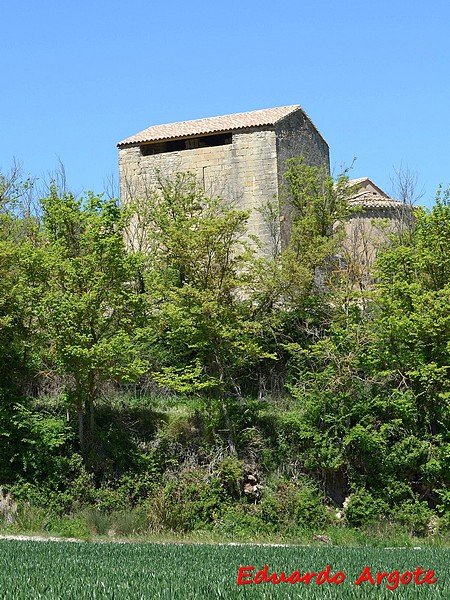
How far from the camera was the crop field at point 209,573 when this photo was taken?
9219 millimetres

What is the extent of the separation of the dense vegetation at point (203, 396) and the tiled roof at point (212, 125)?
30.9 feet

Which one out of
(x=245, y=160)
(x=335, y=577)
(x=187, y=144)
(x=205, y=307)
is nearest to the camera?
(x=335, y=577)

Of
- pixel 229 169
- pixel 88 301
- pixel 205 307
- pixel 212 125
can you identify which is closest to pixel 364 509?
pixel 205 307

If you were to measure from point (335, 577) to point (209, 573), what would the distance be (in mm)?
1718

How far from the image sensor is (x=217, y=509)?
2336 centimetres

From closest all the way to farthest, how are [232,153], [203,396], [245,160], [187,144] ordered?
A: [203,396] → [245,160] → [232,153] → [187,144]

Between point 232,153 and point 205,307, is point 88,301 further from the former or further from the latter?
point 232,153

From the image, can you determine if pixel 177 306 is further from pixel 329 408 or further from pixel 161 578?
pixel 161 578

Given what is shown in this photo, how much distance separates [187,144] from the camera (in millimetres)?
36031

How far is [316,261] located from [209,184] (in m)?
7.90

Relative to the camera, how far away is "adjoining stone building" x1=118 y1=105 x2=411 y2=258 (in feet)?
112

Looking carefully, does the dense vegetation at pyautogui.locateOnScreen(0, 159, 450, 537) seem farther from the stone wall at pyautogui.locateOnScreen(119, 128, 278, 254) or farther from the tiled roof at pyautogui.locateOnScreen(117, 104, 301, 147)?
the tiled roof at pyautogui.locateOnScreen(117, 104, 301, 147)

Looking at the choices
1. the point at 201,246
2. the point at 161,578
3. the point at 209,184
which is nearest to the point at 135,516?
the point at 201,246

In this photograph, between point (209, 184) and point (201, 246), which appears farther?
point (209, 184)
